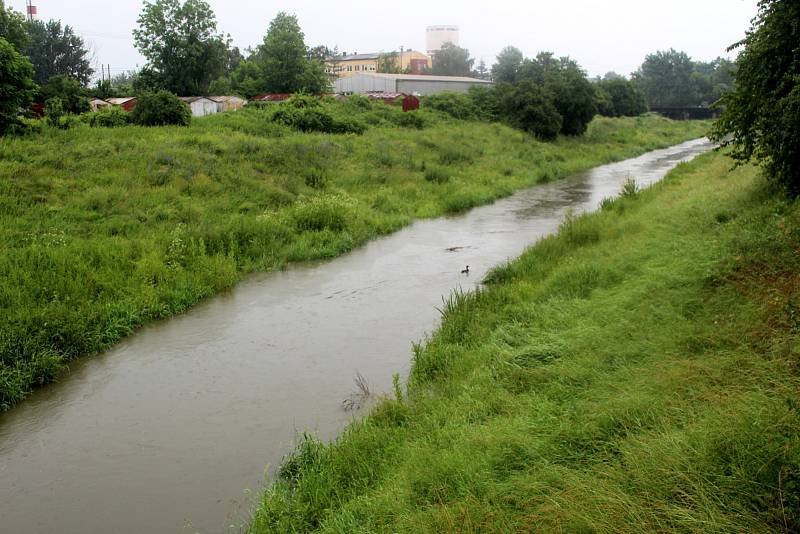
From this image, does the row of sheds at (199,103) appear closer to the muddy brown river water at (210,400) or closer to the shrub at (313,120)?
the shrub at (313,120)

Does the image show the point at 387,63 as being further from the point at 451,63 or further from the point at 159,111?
the point at 159,111

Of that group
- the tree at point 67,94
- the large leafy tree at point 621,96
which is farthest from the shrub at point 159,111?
the large leafy tree at point 621,96

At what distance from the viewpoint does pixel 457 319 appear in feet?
31.2

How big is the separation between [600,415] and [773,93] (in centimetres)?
775

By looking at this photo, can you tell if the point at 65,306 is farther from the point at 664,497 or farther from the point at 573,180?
the point at 573,180

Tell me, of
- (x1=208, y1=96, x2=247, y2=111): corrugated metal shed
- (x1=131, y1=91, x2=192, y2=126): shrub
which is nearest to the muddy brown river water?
(x1=131, y1=91, x2=192, y2=126): shrub

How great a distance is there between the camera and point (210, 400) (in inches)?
324

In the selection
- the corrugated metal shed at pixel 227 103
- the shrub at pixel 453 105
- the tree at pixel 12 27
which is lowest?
the shrub at pixel 453 105

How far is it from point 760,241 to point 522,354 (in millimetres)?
3534

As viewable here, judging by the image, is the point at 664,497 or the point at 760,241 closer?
the point at 664,497

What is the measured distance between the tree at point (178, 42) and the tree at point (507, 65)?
33.8 meters

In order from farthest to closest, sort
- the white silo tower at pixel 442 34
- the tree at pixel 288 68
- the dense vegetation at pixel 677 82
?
the white silo tower at pixel 442 34 < the dense vegetation at pixel 677 82 < the tree at pixel 288 68

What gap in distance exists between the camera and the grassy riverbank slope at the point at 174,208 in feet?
33.6

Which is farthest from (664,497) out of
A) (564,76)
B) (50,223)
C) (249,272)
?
(564,76)
